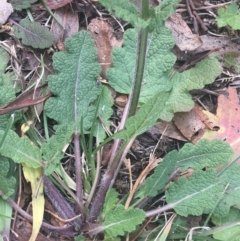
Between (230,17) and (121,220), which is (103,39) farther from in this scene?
(121,220)

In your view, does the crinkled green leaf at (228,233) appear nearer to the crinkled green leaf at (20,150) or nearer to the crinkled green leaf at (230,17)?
the crinkled green leaf at (20,150)

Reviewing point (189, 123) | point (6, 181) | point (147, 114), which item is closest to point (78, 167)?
point (6, 181)

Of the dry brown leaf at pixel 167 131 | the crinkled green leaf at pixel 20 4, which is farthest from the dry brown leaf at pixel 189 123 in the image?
the crinkled green leaf at pixel 20 4

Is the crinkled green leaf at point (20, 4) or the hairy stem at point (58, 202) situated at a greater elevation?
the crinkled green leaf at point (20, 4)

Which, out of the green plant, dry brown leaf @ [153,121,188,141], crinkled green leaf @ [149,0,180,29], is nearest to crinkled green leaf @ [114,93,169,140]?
the green plant

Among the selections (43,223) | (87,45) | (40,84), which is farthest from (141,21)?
(43,223)

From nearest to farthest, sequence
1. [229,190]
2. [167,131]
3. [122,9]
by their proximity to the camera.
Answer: [122,9]
[229,190]
[167,131]
